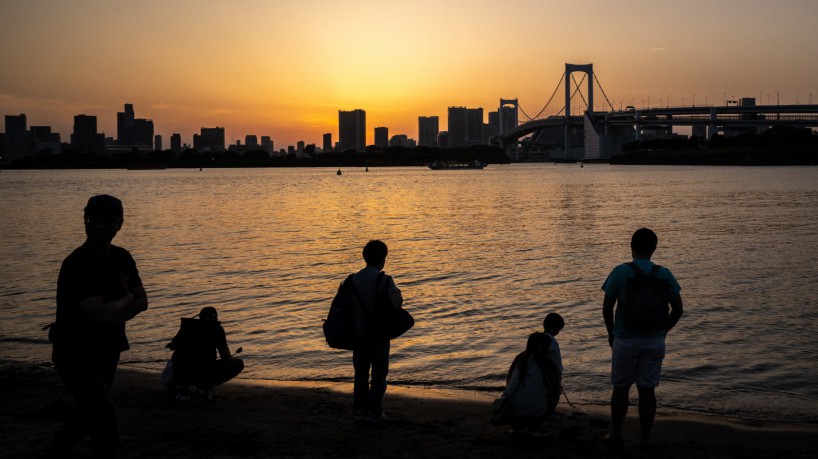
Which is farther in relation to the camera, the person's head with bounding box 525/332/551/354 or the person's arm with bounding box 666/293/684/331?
the person's head with bounding box 525/332/551/354

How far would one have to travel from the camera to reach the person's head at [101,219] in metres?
3.59

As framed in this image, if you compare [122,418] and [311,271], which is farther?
[311,271]

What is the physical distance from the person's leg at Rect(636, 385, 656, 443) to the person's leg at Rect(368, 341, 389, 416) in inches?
71.5

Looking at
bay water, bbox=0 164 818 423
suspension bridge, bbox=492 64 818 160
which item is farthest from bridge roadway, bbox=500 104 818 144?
bay water, bbox=0 164 818 423

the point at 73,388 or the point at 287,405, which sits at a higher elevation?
the point at 73,388

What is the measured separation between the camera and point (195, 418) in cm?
585

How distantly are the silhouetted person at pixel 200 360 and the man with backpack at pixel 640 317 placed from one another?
10.4 ft

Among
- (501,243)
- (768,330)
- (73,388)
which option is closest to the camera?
(73,388)

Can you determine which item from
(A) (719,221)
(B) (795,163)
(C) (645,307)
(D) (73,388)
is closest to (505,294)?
(C) (645,307)

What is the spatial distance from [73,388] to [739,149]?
495ft

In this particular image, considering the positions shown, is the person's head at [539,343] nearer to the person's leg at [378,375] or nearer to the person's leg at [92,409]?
the person's leg at [378,375]

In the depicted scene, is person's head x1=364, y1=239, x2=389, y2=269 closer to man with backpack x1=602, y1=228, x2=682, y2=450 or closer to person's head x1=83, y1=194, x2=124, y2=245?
man with backpack x1=602, y1=228, x2=682, y2=450

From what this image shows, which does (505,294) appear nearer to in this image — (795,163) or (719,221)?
(719,221)

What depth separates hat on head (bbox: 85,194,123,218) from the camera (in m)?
3.60
